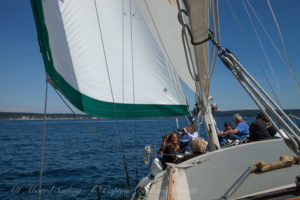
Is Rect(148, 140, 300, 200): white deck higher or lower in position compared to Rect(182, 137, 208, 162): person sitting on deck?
lower

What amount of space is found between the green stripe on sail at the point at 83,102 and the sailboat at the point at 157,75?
1 cm

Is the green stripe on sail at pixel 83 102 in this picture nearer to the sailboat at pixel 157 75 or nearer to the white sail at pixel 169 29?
the sailboat at pixel 157 75

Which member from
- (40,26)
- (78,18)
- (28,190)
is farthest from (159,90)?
(28,190)

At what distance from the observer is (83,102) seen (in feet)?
11.3

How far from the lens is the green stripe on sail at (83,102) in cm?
303

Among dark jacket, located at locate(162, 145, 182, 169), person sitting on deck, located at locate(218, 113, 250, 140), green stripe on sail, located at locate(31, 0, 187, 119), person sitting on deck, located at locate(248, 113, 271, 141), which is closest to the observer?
green stripe on sail, located at locate(31, 0, 187, 119)

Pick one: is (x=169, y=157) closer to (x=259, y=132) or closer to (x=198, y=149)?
(x=198, y=149)

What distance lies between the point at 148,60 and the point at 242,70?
3.20 metres

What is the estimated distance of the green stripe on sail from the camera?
9.93ft

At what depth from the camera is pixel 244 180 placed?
1.64 m

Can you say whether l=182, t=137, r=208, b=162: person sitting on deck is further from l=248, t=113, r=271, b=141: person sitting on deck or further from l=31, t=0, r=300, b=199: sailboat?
l=248, t=113, r=271, b=141: person sitting on deck

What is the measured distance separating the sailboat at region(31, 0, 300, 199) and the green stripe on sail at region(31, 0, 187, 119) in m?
0.01

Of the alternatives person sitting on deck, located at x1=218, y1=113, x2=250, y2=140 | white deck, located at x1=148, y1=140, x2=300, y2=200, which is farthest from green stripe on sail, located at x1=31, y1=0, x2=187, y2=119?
person sitting on deck, located at x1=218, y1=113, x2=250, y2=140

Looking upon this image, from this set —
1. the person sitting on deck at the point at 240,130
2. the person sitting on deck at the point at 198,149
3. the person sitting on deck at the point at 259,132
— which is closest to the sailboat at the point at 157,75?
the person sitting on deck at the point at 198,149
